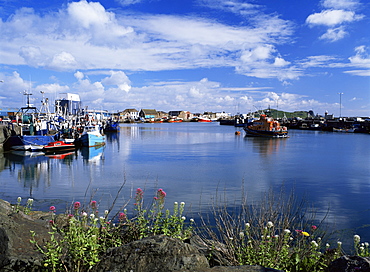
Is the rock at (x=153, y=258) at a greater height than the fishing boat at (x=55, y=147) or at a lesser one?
greater

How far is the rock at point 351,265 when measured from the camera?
4.27m

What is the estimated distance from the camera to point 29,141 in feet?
125

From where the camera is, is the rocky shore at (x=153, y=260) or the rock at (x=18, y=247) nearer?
the rocky shore at (x=153, y=260)

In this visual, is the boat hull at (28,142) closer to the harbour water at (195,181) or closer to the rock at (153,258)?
the harbour water at (195,181)

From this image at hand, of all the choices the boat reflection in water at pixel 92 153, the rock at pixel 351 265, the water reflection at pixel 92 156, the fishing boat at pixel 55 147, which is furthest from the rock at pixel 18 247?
the fishing boat at pixel 55 147

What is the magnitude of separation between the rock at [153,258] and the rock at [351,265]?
67.8 inches

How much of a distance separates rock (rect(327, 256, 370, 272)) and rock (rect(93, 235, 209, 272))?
1.72 m

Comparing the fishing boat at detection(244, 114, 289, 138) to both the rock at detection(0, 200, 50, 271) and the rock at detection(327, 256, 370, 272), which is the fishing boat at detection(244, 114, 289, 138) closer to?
the rock at detection(327, 256, 370, 272)

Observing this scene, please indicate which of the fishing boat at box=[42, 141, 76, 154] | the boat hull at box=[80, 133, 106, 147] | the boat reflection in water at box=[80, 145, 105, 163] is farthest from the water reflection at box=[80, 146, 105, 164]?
the fishing boat at box=[42, 141, 76, 154]

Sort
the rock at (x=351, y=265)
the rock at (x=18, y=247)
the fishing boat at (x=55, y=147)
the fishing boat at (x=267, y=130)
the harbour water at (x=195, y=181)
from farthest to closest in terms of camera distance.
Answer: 1. the fishing boat at (x=267, y=130)
2. the fishing boat at (x=55, y=147)
3. the harbour water at (x=195, y=181)
4. the rock at (x=18, y=247)
5. the rock at (x=351, y=265)

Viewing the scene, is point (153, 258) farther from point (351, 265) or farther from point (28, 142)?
point (28, 142)

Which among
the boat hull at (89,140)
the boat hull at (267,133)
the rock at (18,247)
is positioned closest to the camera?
the rock at (18,247)

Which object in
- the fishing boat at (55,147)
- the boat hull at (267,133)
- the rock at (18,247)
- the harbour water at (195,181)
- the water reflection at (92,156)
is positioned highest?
the rock at (18,247)

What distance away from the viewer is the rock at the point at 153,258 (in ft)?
14.3
